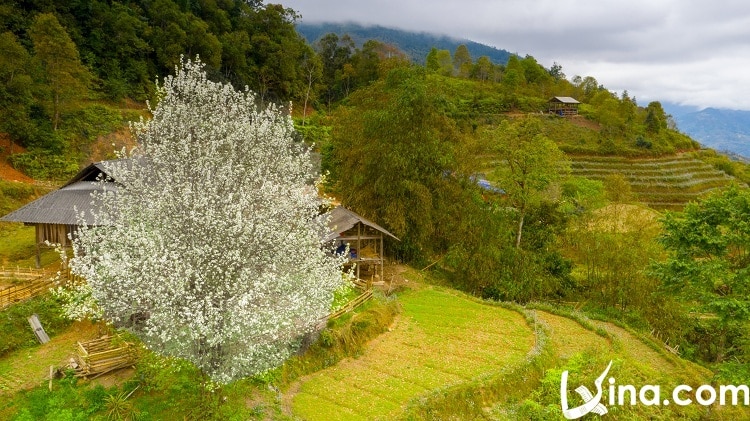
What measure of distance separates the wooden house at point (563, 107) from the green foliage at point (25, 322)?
92836 mm

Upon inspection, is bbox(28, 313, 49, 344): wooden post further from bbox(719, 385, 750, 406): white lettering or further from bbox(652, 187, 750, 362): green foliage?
bbox(719, 385, 750, 406): white lettering

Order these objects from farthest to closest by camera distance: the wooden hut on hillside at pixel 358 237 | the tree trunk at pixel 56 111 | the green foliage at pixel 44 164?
the tree trunk at pixel 56 111
the green foliage at pixel 44 164
the wooden hut on hillside at pixel 358 237

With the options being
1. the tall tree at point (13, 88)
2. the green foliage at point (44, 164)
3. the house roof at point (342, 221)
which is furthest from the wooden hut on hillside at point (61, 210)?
the tall tree at point (13, 88)

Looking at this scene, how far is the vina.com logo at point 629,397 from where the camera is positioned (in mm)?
18250

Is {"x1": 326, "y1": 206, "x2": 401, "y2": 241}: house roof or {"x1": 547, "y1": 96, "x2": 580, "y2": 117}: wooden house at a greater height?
{"x1": 547, "y1": 96, "x2": 580, "y2": 117}: wooden house

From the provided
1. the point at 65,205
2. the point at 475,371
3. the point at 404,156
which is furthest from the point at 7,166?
the point at 475,371

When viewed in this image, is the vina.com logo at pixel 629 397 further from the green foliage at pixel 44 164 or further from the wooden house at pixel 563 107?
the wooden house at pixel 563 107

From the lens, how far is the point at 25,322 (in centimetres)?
2142

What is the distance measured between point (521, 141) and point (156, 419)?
29.1m

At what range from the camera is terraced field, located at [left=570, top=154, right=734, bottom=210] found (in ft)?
221

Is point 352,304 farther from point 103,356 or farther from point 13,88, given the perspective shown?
point 13,88

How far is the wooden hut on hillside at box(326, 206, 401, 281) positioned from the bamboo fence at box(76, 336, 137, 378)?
1191 cm

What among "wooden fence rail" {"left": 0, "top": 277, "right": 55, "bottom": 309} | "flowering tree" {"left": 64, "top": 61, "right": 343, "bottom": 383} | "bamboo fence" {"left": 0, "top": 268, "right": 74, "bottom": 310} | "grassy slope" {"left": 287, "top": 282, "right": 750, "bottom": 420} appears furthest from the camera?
"bamboo fence" {"left": 0, "top": 268, "right": 74, "bottom": 310}

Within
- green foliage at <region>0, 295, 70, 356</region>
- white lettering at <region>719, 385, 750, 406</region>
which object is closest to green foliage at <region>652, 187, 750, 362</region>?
white lettering at <region>719, 385, 750, 406</region>
